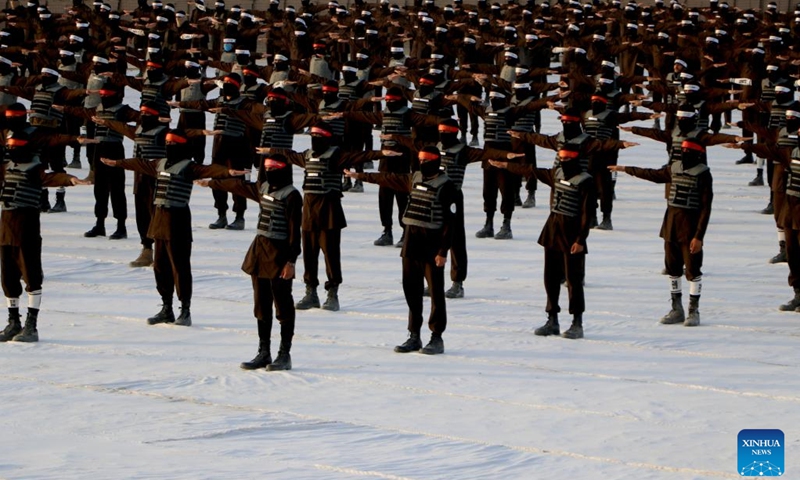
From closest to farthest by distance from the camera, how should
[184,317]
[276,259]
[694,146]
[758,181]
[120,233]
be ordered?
[276,259] < [184,317] < [694,146] < [120,233] < [758,181]

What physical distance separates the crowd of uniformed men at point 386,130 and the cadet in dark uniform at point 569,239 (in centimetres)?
2

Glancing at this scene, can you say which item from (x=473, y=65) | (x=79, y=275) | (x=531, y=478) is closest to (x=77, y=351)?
(x=79, y=275)

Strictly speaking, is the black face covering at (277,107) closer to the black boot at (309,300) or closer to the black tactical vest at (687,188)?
the black boot at (309,300)

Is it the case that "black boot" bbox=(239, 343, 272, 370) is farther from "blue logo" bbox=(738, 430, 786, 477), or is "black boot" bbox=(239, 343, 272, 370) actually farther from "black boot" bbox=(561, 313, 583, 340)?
"blue logo" bbox=(738, 430, 786, 477)

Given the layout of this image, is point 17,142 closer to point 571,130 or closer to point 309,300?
point 309,300

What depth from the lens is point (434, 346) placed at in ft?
43.2

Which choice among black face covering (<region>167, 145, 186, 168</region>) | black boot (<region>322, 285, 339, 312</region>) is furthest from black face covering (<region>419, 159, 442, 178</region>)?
black face covering (<region>167, 145, 186, 168</region>)

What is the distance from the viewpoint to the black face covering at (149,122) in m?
A: 16.7

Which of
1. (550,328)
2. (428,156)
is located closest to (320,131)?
(428,156)

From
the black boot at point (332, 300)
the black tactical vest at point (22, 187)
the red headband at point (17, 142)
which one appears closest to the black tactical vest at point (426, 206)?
the black boot at point (332, 300)

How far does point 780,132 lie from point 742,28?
39.7ft

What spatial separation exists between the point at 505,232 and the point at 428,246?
5.51 meters

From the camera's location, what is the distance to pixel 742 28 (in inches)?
1139

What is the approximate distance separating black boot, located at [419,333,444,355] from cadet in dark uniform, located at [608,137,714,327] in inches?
93.1
